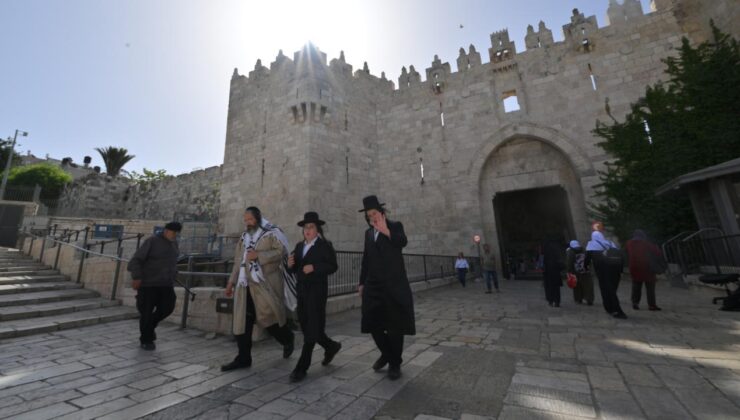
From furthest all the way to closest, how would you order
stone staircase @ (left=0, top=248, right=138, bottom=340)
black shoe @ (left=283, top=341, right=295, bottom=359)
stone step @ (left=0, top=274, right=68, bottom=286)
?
stone step @ (left=0, top=274, right=68, bottom=286) < stone staircase @ (left=0, top=248, right=138, bottom=340) < black shoe @ (left=283, top=341, right=295, bottom=359)

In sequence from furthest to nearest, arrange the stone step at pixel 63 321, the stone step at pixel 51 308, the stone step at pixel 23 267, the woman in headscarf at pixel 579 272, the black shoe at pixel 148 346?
the stone step at pixel 23 267 < the woman in headscarf at pixel 579 272 < the stone step at pixel 51 308 < the stone step at pixel 63 321 < the black shoe at pixel 148 346

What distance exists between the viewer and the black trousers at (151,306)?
390 centimetres

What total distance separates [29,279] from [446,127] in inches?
601

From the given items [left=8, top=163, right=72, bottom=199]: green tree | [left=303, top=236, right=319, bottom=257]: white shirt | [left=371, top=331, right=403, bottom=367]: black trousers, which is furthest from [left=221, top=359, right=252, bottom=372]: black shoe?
[left=8, top=163, right=72, bottom=199]: green tree

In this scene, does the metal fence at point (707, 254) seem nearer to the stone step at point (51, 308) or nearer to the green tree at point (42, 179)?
the stone step at point (51, 308)

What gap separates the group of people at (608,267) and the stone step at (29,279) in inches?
466

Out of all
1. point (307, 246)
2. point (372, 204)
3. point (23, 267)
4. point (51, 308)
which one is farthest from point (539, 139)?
point (23, 267)

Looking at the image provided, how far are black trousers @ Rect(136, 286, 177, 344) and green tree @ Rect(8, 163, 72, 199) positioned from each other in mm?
37008

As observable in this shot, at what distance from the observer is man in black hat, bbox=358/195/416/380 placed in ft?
8.93

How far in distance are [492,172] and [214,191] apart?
803 inches

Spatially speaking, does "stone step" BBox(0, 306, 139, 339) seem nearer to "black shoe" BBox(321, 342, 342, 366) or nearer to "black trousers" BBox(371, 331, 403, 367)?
"black shoe" BBox(321, 342, 342, 366)

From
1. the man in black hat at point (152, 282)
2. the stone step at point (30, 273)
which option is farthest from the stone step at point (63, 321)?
the stone step at point (30, 273)

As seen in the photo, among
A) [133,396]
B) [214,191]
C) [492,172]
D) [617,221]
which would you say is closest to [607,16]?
[492,172]

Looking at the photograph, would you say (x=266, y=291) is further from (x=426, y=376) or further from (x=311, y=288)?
(x=426, y=376)
